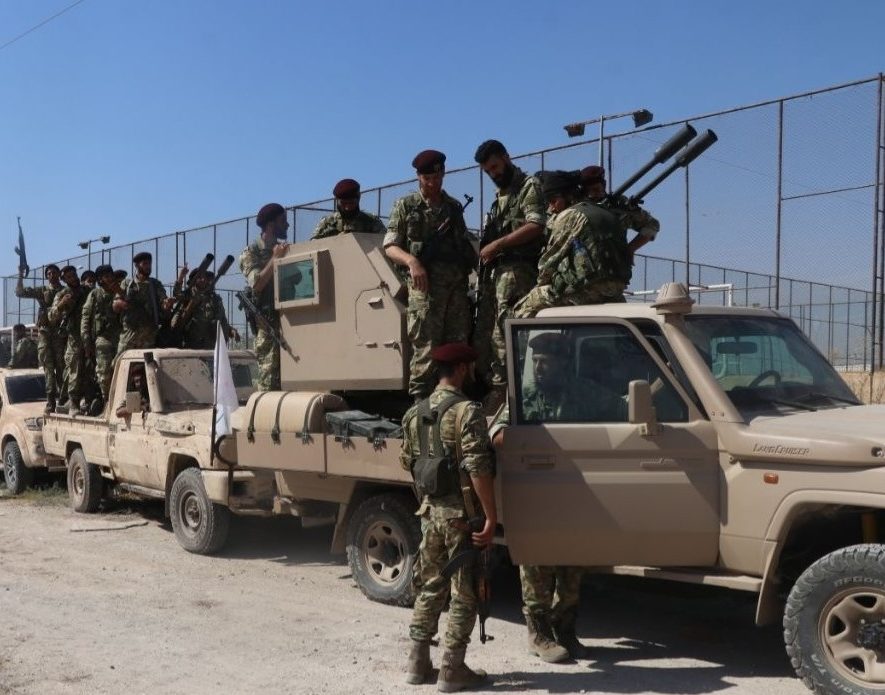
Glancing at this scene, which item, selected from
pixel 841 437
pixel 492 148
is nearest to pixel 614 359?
pixel 841 437

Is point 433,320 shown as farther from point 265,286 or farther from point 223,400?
point 223,400

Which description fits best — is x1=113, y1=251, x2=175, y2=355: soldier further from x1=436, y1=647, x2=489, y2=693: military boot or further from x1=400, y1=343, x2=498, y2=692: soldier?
x1=436, y1=647, x2=489, y2=693: military boot

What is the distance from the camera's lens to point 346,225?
342 inches

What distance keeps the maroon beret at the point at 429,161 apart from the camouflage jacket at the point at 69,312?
8.52m

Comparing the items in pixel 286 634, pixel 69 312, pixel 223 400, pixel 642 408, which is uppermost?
pixel 69 312

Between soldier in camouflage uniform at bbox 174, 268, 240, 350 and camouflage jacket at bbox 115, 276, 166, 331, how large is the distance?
0.32m

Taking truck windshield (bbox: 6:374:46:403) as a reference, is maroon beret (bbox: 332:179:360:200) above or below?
above

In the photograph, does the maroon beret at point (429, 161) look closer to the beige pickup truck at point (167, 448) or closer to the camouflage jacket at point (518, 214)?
the camouflage jacket at point (518, 214)

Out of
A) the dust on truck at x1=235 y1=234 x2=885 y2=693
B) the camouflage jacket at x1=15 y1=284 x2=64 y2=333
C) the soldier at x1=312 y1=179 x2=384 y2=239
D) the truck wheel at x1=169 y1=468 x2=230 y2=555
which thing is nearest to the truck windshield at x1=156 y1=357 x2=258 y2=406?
the truck wheel at x1=169 y1=468 x2=230 y2=555

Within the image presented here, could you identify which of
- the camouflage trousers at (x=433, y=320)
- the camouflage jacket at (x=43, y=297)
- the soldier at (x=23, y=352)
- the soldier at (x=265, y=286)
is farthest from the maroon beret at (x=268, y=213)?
the soldier at (x=23, y=352)

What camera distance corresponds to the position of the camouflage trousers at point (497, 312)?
7.12m

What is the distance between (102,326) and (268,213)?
4640 millimetres

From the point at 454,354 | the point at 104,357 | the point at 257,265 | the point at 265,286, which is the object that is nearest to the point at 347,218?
the point at 265,286

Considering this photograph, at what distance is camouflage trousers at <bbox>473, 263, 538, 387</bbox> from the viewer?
7.12m
